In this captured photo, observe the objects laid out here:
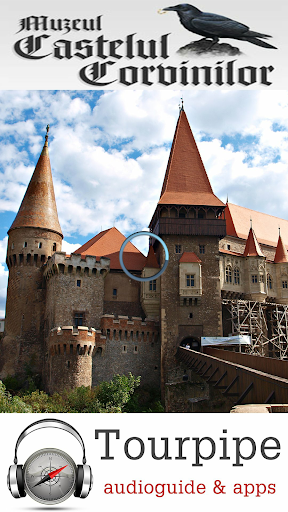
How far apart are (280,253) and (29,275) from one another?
2157cm

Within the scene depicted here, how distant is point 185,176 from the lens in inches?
1328

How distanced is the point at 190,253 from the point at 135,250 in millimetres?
6462

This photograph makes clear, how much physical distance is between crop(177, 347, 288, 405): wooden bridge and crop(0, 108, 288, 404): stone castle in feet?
34.4

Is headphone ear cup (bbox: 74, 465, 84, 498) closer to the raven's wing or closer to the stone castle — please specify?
the raven's wing

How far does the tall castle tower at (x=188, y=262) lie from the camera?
28.8m

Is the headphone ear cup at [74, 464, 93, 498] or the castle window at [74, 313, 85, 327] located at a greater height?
the castle window at [74, 313, 85, 327]

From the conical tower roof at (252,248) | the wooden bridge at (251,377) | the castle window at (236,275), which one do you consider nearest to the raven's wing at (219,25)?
the wooden bridge at (251,377)

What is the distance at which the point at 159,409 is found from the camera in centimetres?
2502

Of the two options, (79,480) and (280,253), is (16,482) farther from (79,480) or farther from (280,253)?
(280,253)

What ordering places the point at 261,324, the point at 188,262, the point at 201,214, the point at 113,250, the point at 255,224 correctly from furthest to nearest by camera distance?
the point at 255,224 → the point at 113,250 → the point at 261,324 → the point at 201,214 → the point at 188,262

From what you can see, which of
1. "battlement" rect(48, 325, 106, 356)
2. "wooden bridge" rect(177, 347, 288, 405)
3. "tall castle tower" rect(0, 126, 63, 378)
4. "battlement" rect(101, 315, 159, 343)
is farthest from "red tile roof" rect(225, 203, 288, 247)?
"wooden bridge" rect(177, 347, 288, 405)

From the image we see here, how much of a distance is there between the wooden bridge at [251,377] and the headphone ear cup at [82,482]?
468cm

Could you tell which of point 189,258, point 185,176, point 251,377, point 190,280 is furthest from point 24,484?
point 185,176

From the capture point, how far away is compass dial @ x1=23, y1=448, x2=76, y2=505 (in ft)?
15.6
